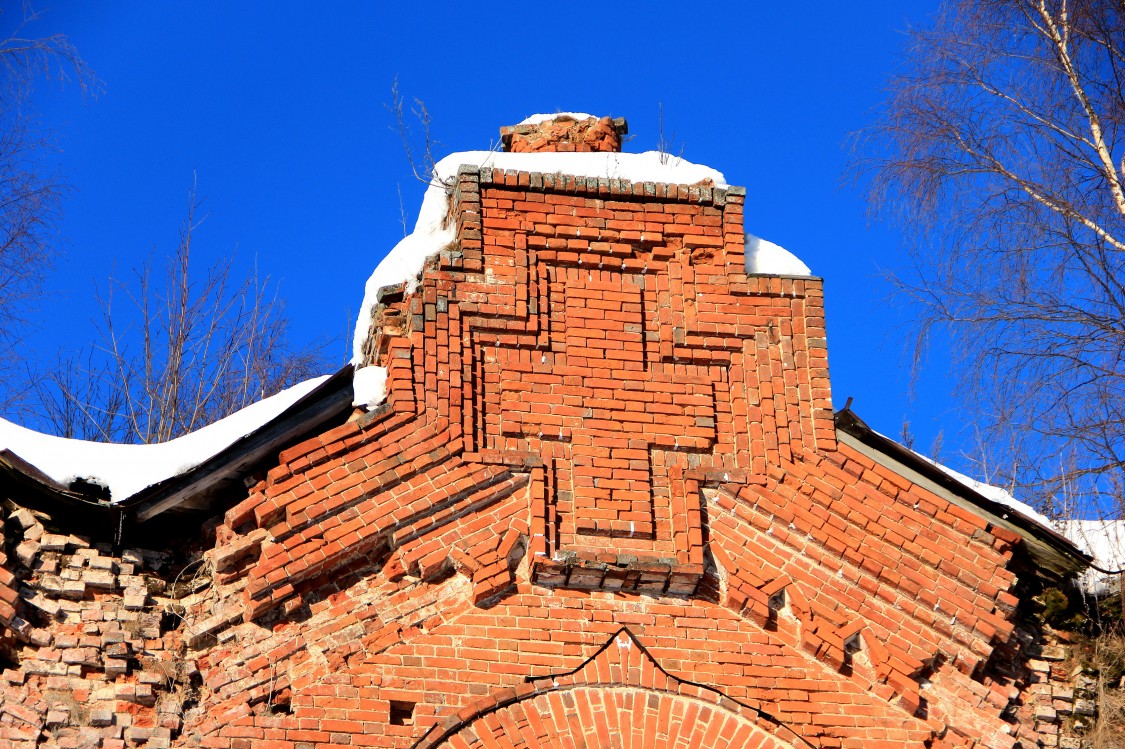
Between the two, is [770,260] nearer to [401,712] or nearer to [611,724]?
[611,724]

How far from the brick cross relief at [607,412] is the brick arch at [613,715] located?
68 cm

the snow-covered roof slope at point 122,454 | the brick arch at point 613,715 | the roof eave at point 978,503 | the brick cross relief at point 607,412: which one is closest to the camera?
the brick arch at point 613,715

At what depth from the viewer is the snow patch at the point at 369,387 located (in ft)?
29.1

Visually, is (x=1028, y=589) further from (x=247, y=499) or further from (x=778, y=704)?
(x=247, y=499)

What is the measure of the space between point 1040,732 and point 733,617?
1892mm

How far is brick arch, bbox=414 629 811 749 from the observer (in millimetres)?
8055

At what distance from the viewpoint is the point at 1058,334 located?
10.6 m

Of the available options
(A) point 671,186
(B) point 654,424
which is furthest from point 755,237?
(B) point 654,424

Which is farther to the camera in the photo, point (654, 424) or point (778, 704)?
point (654, 424)

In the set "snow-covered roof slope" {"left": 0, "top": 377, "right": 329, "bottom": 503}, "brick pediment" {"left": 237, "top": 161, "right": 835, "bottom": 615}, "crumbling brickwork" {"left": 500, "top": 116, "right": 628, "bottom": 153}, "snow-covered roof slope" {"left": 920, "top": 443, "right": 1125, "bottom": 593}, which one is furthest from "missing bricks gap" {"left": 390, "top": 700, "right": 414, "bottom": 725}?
"crumbling brickwork" {"left": 500, "top": 116, "right": 628, "bottom": 153}

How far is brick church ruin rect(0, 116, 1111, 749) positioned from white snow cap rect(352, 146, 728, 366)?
46mm

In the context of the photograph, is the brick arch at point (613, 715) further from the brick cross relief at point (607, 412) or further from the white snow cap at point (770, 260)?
the white snow cap at point (770, 260)

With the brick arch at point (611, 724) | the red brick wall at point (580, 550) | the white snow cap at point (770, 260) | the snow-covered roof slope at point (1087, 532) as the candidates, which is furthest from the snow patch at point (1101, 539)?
the brick arch at point (611, 724)

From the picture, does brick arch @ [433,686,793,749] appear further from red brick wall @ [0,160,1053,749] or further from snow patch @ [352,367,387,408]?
snow patch @ [352,367,387,408]
